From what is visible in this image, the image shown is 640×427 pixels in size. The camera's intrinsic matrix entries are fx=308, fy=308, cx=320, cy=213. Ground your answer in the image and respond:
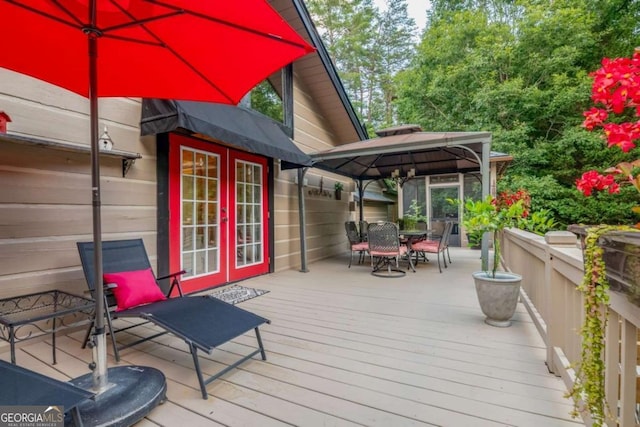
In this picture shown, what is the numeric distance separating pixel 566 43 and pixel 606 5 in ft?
6.91

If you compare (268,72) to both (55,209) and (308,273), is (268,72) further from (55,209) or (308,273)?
(308,273)

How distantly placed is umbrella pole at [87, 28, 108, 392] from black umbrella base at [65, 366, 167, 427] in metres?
0.10

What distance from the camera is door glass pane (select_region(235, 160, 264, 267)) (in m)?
4.96

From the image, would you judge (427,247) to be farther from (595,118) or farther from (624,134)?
(624,134)

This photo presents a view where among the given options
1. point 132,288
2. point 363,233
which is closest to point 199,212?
point 132,288

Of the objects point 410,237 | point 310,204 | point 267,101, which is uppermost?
point 267,101

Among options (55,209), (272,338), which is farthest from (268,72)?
(55,209)

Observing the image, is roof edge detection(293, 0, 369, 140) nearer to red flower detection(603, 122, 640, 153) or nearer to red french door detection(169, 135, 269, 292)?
red french door detection(169, 135, 269, 292)

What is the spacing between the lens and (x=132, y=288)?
254cm

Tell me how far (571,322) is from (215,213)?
4061mm

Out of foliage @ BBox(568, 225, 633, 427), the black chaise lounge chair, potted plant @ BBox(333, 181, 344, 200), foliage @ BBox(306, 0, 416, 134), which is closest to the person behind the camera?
foliage @ BBox(568, 225, 633, 427)

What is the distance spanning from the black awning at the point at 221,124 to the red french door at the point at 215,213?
54cm

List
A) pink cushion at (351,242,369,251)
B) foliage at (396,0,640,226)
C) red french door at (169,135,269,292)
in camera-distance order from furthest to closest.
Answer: foliage at (396,0,640,226), pink cushion at (351,242,369,251), red french door at (169,135,269,292)

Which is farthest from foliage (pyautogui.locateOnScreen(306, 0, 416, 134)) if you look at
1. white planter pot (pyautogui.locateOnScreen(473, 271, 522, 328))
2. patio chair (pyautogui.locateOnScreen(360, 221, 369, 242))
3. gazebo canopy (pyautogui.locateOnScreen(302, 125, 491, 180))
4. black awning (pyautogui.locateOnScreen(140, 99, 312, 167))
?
white planter pot (pyautogui.locateOnScreen(473, 271, 522, 328))
